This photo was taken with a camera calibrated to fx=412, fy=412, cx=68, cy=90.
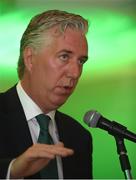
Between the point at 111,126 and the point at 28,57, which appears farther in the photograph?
the point at 28,57

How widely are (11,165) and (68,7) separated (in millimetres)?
1186

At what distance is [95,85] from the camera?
6.52 ft

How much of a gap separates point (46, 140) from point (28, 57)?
0.95 feet

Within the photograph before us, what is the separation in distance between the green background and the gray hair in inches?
21.7

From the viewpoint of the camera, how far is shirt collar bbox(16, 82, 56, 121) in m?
1.32

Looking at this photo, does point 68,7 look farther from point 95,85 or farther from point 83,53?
point 83,53

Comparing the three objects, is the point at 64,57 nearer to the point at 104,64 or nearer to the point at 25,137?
the point at 25,137

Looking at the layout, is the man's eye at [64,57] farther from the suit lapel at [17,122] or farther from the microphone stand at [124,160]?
the microphone stand at [124,160]

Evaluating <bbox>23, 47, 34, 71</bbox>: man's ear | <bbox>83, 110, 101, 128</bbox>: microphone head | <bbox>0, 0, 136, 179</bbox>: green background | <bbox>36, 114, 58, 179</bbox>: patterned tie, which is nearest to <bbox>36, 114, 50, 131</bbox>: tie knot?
<bbox>36, 114, 58, 179</bbox>: patterned tie

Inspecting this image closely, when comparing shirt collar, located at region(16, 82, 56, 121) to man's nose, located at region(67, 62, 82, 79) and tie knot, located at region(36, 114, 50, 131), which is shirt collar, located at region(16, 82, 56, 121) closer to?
tie knot, located at region(36, 114, 50, 131)

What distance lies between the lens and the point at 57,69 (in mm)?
1278

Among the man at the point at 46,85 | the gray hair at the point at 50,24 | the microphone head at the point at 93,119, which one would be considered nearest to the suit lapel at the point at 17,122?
the man at the point at 46,85

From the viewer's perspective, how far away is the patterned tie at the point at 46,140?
1.25 m

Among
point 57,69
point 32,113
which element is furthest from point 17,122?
point 57,69
